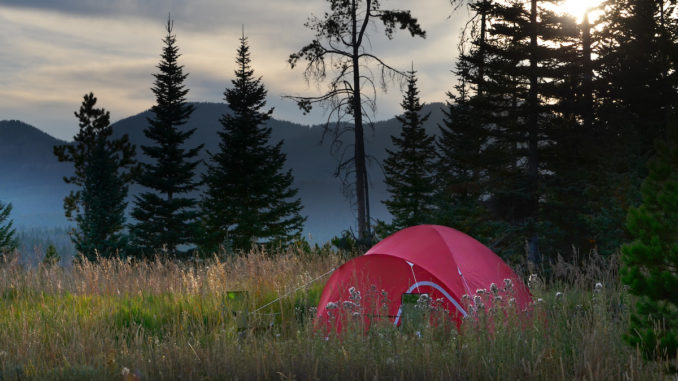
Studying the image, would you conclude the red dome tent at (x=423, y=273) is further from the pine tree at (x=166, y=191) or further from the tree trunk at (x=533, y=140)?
the pine tree at (x=166, y=191)

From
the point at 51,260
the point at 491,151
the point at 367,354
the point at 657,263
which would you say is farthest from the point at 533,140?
the point at 367,354

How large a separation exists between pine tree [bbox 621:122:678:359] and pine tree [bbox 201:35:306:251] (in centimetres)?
2555

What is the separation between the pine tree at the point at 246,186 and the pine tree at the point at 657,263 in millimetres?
25548

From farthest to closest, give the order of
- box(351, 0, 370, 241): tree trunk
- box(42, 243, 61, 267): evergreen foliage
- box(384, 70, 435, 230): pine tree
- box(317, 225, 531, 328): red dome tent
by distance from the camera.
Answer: box(384, 70, 435, 230): pine tree < box(351, 0, 370, 241): tree trunk < box(42, 243, 61, 267): evergreen foliage < box(317, 225, 531, 328): red dome tent

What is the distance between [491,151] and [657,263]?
13.7 meters

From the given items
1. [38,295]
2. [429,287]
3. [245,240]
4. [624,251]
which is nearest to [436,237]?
[429,287]

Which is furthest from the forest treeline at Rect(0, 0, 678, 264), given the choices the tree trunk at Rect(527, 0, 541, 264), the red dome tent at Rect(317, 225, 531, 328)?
the red dome tent at Rect(317, 225, 531, 328)

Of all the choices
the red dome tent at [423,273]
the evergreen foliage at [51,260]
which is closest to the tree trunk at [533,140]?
the red dome tent at [423,273]

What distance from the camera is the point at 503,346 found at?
15.6 ft

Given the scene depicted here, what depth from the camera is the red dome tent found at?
7.43 metres

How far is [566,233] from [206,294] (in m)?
13.8

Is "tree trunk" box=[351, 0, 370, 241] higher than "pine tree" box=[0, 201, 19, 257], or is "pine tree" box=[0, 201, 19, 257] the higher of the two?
"tree trunk" box=[351, 0, 370, 241]

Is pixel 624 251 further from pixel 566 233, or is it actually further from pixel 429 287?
pixel 566 233

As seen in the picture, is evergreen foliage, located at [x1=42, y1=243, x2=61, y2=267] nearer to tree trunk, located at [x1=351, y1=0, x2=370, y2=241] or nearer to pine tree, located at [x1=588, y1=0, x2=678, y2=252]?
tree trunk, located at [x1=351, y1=0, x2=370, y2=241]
